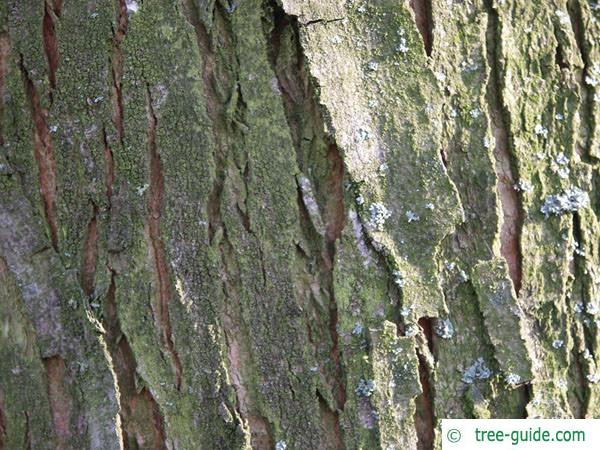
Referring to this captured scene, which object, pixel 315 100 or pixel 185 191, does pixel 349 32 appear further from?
pixel 185 191

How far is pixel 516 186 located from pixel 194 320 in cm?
60

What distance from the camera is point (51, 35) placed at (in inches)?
50.8

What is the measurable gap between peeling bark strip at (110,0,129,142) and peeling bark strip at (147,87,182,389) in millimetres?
55

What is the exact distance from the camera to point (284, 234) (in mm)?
1228

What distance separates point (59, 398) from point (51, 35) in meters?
0.63

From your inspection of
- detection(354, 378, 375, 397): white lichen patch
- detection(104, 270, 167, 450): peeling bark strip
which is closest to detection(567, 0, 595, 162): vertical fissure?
detection(354, 378, 375, 397): white lichen patch

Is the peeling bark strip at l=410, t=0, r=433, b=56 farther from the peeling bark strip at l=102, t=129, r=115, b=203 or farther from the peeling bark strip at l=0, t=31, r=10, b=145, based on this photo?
the peeling bark strip at l=0, t=31, r=10, b=145

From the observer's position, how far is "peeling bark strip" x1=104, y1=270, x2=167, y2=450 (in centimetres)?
124

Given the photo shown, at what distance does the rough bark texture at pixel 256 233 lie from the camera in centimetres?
122

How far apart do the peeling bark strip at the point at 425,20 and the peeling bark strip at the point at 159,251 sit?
49 cm

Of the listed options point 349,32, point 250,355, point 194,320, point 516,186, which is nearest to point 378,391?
point 250,355

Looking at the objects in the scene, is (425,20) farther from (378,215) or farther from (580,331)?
(580,331)

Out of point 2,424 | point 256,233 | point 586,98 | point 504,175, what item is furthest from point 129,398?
point 586,98

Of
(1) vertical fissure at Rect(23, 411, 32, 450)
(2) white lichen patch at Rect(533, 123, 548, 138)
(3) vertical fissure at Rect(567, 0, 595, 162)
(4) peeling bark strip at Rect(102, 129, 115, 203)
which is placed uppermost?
(3) vertical fissure at Rect(567, 0, 595, 162)
